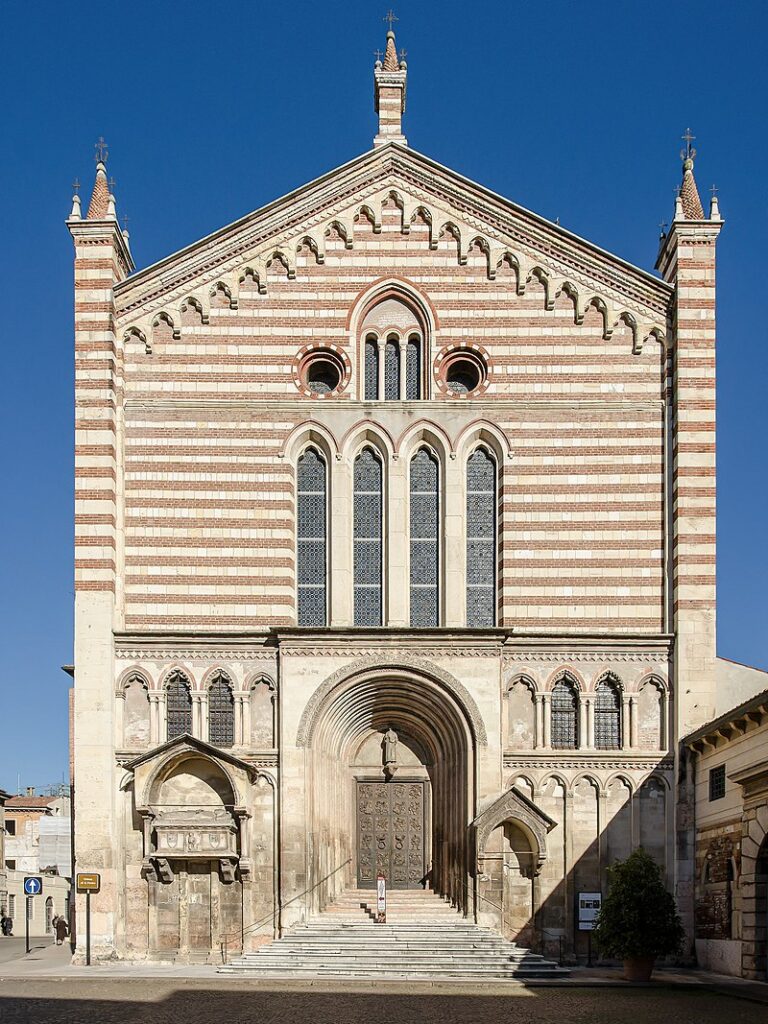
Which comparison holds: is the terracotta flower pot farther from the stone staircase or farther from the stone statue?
the stone statue

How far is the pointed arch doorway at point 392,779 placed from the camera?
28234 millimetres

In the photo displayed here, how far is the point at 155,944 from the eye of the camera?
2761 cm

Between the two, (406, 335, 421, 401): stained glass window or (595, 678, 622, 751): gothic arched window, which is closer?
(595, 678, 622, 751): gothic arched window

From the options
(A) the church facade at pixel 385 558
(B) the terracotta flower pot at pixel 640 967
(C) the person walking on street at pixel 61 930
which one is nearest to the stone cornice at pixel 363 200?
(A) the church facade at pixel 385 558

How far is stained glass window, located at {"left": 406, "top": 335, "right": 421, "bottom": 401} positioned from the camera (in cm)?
3034

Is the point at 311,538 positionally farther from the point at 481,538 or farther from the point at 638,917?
the point at 638,917

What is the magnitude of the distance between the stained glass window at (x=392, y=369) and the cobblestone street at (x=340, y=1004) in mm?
13167

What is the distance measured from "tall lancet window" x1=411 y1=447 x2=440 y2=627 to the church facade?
73 mm

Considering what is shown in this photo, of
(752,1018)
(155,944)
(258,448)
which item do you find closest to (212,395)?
(258,448)

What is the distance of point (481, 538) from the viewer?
29.8 m

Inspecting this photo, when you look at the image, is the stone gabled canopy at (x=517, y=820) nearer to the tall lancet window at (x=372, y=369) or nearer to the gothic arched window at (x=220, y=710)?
the gothic arched window at (x=220, y=710)

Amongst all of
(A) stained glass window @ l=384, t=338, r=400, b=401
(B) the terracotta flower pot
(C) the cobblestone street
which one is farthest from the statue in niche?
(A) stained glass window @ l=384, t=338, r=400, b=401

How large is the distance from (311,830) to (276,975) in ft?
11.0

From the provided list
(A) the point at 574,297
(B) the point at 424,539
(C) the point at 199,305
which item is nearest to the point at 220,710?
(B) the point at 424,539
